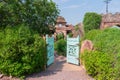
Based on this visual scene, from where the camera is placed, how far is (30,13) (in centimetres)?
1250

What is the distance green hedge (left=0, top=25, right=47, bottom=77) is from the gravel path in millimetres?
549

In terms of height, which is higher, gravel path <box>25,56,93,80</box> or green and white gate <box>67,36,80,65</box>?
green and white gate <box>67,36,80,65</box>

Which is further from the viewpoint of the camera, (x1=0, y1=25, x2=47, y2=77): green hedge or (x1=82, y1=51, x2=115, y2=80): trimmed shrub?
(x1=0, y1=25, x2=47, y2=77): green hedge

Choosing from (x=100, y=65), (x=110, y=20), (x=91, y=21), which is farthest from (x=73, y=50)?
(x=110, y=20)

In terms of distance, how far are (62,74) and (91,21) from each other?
12.4m

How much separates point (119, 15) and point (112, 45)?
17974 millimetres

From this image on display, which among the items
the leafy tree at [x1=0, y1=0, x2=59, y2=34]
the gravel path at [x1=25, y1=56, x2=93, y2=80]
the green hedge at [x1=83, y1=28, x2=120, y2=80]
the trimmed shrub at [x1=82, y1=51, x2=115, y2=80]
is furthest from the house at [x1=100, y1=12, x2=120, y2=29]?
the trimmed shrub at [x1=82, y1=51, x2=115, y2=80]

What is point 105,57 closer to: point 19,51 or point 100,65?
point 100,65

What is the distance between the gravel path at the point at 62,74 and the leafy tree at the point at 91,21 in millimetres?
10340

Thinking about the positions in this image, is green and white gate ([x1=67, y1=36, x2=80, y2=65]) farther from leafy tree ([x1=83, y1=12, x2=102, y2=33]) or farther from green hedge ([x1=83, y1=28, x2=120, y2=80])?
leafy tree ([x1=83, y1=12, x2=102, y2=33])

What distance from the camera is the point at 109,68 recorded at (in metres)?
8.66

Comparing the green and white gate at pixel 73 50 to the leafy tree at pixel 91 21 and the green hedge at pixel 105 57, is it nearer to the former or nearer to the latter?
the green hedge at pixel 105 57

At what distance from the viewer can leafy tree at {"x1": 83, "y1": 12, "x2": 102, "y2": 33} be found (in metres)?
22.1

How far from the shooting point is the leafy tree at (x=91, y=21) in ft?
72.4
